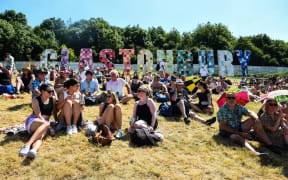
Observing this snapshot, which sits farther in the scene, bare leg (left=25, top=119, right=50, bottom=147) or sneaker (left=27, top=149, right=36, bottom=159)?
bare leg (left=25, top=119, right=50, bottom=147)

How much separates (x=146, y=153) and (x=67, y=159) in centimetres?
149

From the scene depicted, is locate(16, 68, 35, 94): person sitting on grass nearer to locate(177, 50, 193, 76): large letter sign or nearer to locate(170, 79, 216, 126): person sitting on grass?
locate(170, 79, 216, 126): person sitting on grass

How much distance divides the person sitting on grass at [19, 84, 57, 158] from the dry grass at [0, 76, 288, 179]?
0.16 meters

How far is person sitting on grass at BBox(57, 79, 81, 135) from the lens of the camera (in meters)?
4.50

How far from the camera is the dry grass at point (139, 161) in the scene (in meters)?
3.35

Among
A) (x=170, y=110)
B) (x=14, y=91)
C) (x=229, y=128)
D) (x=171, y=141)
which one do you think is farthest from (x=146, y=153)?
(x=14, y=91)

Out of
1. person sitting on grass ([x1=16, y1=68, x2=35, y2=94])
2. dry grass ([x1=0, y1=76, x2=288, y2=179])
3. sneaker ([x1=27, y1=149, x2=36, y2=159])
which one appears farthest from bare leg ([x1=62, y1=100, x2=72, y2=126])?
person sitting on grass ([x1=16, y1=68, x2=35, y2=94])

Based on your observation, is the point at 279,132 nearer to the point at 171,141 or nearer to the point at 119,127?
the point at 171,141

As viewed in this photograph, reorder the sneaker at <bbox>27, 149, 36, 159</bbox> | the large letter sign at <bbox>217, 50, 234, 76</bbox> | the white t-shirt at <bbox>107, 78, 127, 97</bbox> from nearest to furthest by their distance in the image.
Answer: the sneaker at <bbox>27, 149, 36, 159</bbox> < the white t-shirt at <bbox>107, 78, 127, 97</bbox> < the large letter sign at <bbox>217, 50, 234, 76</bbox>

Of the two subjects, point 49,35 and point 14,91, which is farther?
point 49,35

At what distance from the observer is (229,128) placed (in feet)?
15.7

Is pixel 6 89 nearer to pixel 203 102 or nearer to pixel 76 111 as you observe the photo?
pixel 76 111

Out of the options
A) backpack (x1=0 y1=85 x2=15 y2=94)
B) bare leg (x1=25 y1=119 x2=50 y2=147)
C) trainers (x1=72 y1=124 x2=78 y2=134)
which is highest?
backpack (x1=0 y1=85 x2=15 y2=94)

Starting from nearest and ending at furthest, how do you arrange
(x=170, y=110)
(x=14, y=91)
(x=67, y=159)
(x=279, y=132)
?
(x=67, y=159) → (x=279, y=132) → (x=170, y=110) → (x=14, y=91)
